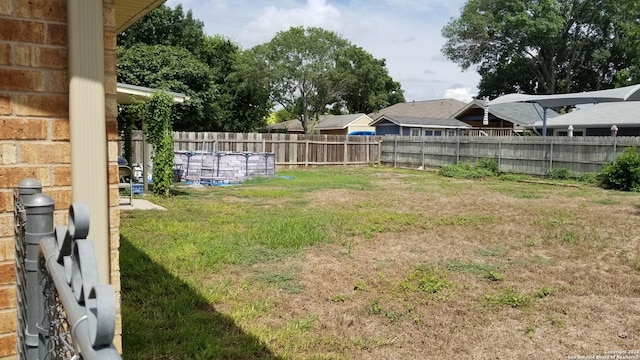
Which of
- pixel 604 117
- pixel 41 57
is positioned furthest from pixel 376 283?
pixel 604 117

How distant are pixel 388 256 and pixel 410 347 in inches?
102

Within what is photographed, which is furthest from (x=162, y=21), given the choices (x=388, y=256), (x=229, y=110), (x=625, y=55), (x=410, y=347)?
(x=625, y=55)

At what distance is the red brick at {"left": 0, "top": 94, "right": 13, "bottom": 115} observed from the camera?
1691 millimetres

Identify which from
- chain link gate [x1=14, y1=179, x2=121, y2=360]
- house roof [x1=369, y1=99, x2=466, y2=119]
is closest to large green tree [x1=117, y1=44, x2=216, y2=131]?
house roof [x1=369, y1=99, x2=466, y2=119]

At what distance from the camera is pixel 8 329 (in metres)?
1.77

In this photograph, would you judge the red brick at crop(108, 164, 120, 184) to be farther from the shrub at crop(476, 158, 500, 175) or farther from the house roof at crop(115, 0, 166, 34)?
the shrub at crop(476, 158, 500, 175)

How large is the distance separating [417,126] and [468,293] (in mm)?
27561

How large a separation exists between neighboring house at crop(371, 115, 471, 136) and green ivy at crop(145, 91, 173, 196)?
72.3 feet

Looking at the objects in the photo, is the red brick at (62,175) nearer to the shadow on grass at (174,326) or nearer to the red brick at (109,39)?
the red brick at (109,39)

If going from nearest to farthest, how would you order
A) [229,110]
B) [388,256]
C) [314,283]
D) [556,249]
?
1. [314,283]
2. [388,256]
3. [556,249]
4. [229,110]

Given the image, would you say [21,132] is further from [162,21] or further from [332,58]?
[332,58]

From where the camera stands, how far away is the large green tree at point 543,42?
3988cm

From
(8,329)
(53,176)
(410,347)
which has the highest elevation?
(53,176)

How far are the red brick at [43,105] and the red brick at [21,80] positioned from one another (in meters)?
0.03
